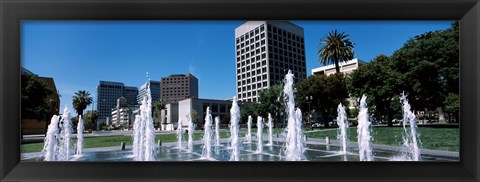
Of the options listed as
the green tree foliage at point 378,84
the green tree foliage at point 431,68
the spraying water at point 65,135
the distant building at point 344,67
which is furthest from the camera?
the distant building at point 344,67

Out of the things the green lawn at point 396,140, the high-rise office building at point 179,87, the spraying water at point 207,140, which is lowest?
the green lawn at point 396,140

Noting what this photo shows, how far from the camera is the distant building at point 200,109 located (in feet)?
153

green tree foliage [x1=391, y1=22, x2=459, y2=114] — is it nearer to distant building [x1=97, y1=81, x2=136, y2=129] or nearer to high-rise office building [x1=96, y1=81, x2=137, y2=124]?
high-rise office building [x1=96, y1=81, x2=137, y2=124]

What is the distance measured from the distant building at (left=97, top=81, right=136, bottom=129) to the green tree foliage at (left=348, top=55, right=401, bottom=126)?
6017 centimetres

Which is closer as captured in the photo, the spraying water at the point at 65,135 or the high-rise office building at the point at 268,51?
the spraying water at the point at 65,135

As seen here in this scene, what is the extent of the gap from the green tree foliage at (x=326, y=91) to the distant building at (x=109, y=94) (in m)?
54.5

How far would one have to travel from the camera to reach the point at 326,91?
105ft

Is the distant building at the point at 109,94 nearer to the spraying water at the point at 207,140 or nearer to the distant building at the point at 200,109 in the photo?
the distant building at the point at 200,109

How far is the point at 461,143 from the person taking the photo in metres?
5.24

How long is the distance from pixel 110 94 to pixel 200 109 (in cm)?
4009

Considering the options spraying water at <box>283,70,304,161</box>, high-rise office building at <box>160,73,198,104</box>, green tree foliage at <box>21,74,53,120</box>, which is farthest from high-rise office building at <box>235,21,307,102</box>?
spraying water at <box>283,70,304,161</box>

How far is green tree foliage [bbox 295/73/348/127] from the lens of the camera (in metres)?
32.1
